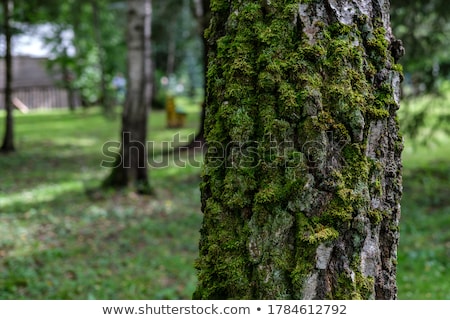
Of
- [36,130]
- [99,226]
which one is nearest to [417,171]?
[99,226]

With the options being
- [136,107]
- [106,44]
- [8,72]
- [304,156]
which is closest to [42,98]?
[106,44]

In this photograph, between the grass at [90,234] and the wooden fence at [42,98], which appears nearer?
the grass at [90,234]

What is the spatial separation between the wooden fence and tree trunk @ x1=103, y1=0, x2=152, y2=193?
24712 mm

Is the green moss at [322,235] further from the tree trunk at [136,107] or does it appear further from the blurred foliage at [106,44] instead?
the blurred foliage at [106,44]

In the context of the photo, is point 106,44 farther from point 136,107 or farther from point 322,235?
point 322,235

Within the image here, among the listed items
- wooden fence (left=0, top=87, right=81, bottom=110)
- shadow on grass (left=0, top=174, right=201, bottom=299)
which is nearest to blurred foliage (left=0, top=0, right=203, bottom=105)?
wooden fence (left=0, top=87, right=81, bottom=110)

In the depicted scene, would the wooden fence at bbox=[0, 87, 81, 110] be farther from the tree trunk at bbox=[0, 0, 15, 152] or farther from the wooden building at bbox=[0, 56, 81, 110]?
the tree trunk at bbox=[0, 0, 15, 152]

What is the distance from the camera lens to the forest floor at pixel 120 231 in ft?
18.5

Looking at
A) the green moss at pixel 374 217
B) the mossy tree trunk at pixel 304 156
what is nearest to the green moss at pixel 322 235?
the mossy tree trunk at pixel 304 156

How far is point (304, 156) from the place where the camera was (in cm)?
214

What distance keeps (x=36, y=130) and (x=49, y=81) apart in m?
15.8

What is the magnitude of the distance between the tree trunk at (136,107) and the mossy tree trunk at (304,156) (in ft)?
25.3
